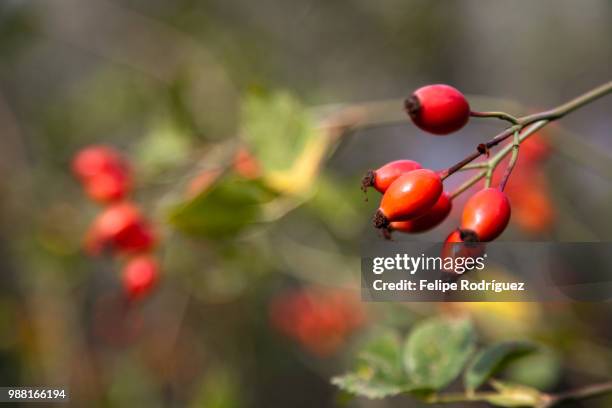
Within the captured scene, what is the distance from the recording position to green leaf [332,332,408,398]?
3.71 feet

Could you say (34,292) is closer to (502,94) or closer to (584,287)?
(584,287)

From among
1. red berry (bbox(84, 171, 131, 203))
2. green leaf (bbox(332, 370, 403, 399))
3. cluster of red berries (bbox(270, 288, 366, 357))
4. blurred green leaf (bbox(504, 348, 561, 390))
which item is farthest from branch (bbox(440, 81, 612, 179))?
cluster of red berries (bbox(270, 288, 366, 357))

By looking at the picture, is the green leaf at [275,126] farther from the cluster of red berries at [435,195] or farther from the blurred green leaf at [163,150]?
the cluster of red berries at [435,195]

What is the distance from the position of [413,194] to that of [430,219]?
0.36ft

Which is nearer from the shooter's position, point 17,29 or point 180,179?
point 180,179

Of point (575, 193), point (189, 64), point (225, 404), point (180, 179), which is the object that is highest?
point (189, 64)

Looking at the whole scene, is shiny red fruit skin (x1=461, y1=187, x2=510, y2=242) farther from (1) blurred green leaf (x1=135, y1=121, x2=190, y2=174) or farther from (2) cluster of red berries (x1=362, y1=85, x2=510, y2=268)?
(1) blurred green leaf (x1=135, y1=121, x2=190, y2=174)

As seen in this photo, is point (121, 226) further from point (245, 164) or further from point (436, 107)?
point (436, 107)

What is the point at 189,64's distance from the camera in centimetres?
372

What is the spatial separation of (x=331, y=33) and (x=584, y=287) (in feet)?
14.8

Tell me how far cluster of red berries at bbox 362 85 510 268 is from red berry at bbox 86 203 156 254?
1.24m

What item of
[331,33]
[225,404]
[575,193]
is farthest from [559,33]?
[225,404]

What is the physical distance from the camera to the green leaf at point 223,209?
1.63 metres

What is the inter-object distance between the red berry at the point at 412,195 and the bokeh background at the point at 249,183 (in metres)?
0.49
